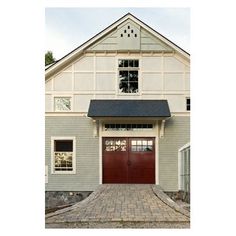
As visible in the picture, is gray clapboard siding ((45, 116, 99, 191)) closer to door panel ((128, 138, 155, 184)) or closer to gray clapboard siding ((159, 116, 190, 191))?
door panel ((128, 138, 155, 184))

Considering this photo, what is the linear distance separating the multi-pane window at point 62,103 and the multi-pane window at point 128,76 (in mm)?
650

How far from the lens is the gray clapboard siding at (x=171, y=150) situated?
546 cm

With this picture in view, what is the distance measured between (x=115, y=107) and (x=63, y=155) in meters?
0.84

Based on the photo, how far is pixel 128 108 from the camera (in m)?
5.62

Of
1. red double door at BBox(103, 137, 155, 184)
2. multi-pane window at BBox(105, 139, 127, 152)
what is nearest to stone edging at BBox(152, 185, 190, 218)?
red double door at BBox(103, 137, 155, 184)

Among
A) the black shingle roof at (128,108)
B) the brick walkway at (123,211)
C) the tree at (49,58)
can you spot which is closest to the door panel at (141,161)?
the brick walkway at (123,211)

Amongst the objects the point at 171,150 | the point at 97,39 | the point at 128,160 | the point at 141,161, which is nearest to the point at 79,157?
the point at 128,160

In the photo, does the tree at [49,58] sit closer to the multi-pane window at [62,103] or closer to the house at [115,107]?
the house at [115,107]

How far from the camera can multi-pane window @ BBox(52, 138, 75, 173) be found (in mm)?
5418

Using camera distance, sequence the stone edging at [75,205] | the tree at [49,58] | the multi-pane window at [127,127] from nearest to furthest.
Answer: the stone edging at [75,205], the tree at [49,58], the multi-pane window at [127,127]
